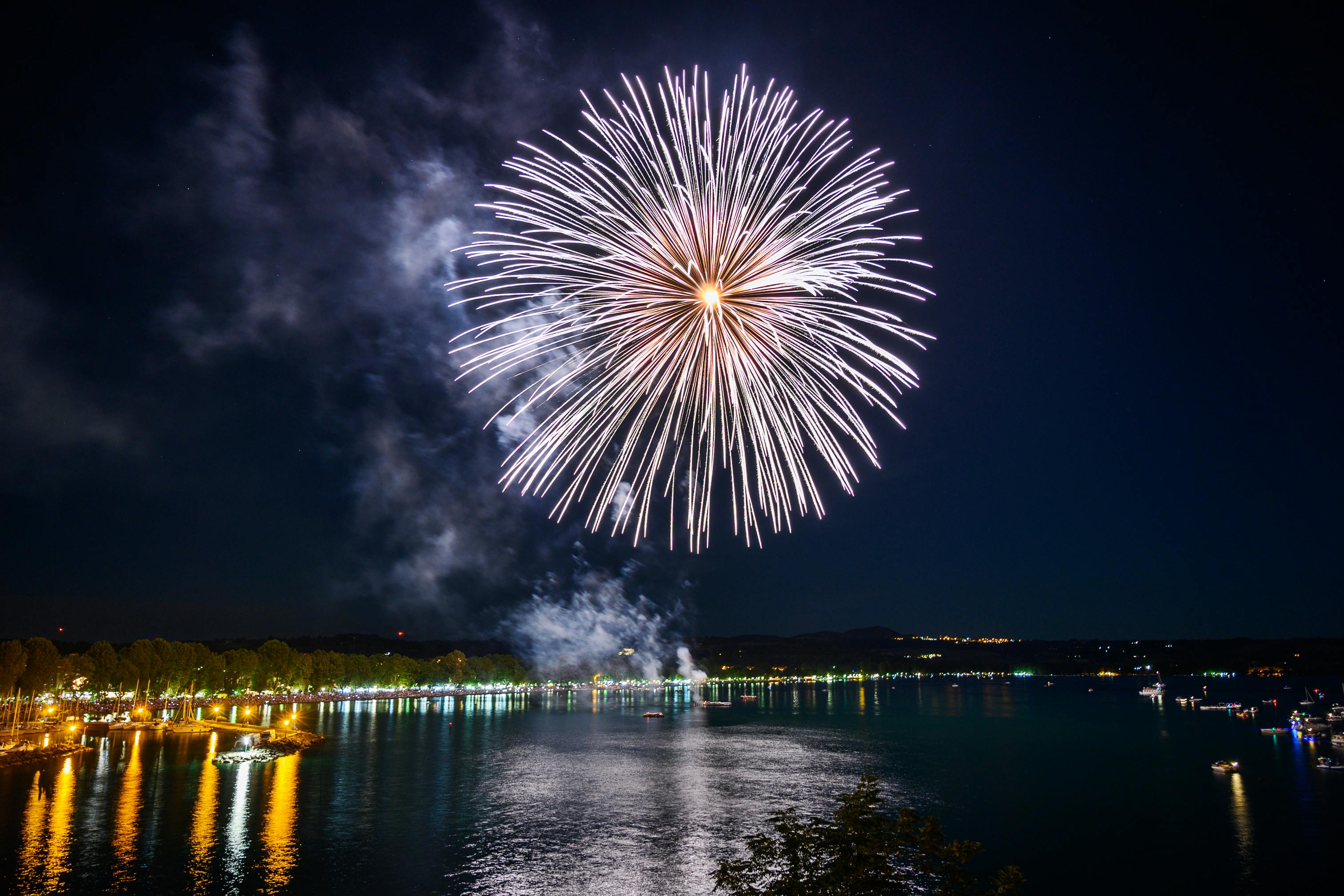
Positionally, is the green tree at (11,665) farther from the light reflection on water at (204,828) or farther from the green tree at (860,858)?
the green tree at (860,858)

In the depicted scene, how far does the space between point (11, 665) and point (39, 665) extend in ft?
17.8

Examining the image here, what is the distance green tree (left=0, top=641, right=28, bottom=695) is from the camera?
71875mm

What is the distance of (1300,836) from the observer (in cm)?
4381

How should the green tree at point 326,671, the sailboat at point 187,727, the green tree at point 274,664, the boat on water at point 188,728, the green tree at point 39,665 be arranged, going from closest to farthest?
the green tree at point 39,665 → the boat on water at point 188,728 → the sailboat at point 187,727 → the green tree at point 274,664 → the green tree at point 326,671

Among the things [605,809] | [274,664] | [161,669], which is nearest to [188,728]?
[161,669]

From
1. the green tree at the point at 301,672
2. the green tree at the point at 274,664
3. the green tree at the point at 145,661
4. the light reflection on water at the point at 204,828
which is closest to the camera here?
the light reflection on water at the point at 204,828

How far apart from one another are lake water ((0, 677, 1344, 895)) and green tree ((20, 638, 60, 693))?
400 inches

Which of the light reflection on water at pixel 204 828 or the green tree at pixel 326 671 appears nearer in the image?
the light reflection on water at pixel 204 828

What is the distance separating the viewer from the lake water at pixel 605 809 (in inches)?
1298

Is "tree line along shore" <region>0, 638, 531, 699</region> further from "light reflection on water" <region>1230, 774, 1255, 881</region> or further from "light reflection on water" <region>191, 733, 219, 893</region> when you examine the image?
"light reflection on water" <region>1230, 774, 1255, 881</region>

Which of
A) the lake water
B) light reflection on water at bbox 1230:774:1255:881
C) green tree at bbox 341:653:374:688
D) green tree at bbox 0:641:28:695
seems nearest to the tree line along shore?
green tree at bbox 0:641:28:695

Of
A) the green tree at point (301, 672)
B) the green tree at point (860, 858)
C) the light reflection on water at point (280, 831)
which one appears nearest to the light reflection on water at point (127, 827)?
the light reflection on water at point (280, 831)

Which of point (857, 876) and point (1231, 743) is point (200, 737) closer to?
point (857, 876)

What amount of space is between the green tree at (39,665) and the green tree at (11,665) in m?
2.28
